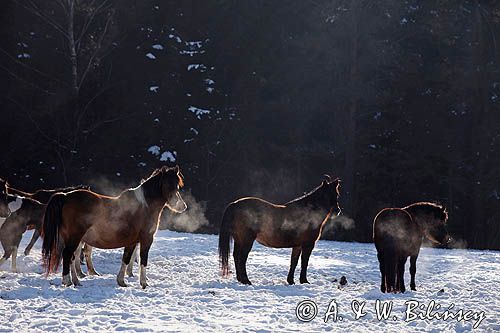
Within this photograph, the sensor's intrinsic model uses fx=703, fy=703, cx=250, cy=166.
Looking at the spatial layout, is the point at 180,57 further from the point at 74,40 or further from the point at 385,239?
the point at 385,239

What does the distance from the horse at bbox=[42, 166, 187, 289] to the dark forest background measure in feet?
59.8

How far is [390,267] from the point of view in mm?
12312

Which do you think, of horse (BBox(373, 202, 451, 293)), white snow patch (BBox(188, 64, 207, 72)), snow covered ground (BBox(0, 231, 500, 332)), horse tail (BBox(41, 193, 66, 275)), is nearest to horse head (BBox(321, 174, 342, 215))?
horse (BBox(373, 202, 451, 293))

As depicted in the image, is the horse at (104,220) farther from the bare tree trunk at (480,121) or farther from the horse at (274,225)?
the bare tree trunk at (480,121)

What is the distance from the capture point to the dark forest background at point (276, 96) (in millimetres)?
30609

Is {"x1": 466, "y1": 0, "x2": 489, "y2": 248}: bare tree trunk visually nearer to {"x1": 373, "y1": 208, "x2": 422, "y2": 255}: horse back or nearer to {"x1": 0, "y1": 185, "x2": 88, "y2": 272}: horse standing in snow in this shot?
{"x1": 373, "y1": 208, "x2": 422, "y2": 255}: horse back

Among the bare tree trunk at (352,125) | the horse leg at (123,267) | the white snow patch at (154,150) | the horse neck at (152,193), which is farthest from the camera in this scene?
the bare tree trunk at (352,125)

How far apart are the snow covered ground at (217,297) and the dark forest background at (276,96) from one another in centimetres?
1469

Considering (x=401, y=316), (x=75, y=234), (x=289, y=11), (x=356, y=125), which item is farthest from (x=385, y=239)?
(x=289, y=11)

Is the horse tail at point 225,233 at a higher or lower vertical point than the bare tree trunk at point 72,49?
lower

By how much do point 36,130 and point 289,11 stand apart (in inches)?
540

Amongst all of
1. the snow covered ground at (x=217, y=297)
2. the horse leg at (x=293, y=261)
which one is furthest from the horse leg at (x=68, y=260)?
the horse leg at (x=293, y=261)

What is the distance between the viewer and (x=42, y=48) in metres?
31.1

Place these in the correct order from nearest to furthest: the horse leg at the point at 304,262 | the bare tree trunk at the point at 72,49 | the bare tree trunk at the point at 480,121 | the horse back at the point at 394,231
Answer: the horse back at the point at 394,231 < the horse leg at the point at 304,262 < the bare tree trunk at the point at 72,49 < the bare tree trunk at the point at 480,121
